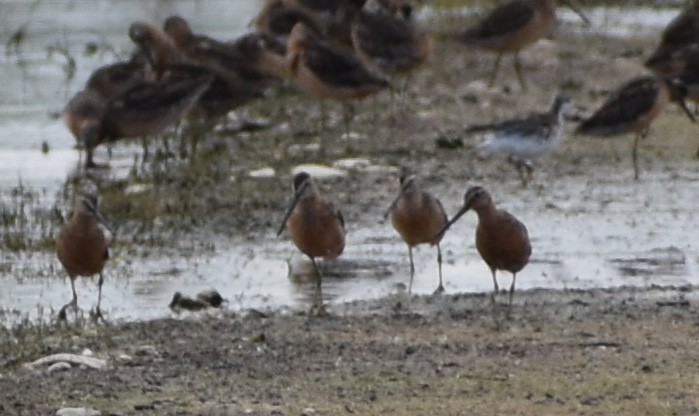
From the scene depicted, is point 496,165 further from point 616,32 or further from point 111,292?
point 616,32

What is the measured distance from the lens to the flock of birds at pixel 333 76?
15484mm

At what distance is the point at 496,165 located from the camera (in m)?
16.3

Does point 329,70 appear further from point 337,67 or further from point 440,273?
point 440,273

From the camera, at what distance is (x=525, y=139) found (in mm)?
15398

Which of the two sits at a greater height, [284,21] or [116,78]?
[116,78]

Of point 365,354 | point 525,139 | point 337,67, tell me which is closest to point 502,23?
point 337,67

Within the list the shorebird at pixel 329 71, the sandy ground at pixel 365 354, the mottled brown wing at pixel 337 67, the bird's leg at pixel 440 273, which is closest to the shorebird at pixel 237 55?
the shorebird at pixel 329 71

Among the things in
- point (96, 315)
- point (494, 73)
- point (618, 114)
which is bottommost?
point (494, 73)

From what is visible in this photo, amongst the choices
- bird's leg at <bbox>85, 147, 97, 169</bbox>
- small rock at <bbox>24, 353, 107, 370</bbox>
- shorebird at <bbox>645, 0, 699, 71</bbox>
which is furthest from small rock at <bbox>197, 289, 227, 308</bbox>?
shorebird at <bbox>645, 0, 699, 71</bbox>

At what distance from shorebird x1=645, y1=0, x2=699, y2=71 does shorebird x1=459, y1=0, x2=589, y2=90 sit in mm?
1350

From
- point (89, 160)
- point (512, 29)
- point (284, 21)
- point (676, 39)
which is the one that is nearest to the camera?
point (89, 160)

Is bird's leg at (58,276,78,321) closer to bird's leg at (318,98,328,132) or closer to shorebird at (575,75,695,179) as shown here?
shorebird at (575,75,695,179)

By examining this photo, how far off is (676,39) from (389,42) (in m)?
2.88

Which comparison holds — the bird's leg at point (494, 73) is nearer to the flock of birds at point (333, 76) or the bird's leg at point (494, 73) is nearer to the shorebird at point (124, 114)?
the flock of birds at point (333, 76)
